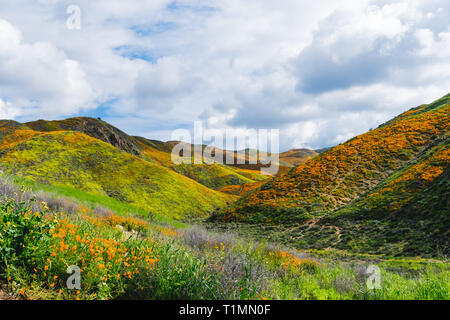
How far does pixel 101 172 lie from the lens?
45250 mm

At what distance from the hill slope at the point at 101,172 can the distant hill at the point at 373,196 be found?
43.4 ft

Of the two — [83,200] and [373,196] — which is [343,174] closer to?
[373,196]

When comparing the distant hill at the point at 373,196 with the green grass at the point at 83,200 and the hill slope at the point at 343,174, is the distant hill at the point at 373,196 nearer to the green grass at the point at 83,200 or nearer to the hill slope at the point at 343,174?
the hill slope at the point at 343,174

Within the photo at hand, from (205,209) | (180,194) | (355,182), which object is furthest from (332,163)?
(180,194)

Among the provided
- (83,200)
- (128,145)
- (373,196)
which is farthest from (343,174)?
(128,145)

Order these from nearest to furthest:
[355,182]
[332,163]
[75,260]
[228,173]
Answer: [75,260], [355,182], [332,163], [228,173]

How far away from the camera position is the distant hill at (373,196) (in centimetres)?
1664

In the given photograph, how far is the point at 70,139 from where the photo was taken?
5216 cm

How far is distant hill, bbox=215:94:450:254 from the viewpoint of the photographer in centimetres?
1664

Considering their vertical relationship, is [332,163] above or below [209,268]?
above

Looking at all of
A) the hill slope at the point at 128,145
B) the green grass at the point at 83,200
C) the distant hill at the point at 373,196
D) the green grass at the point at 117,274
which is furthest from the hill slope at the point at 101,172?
the green grass at the point at 117,274
